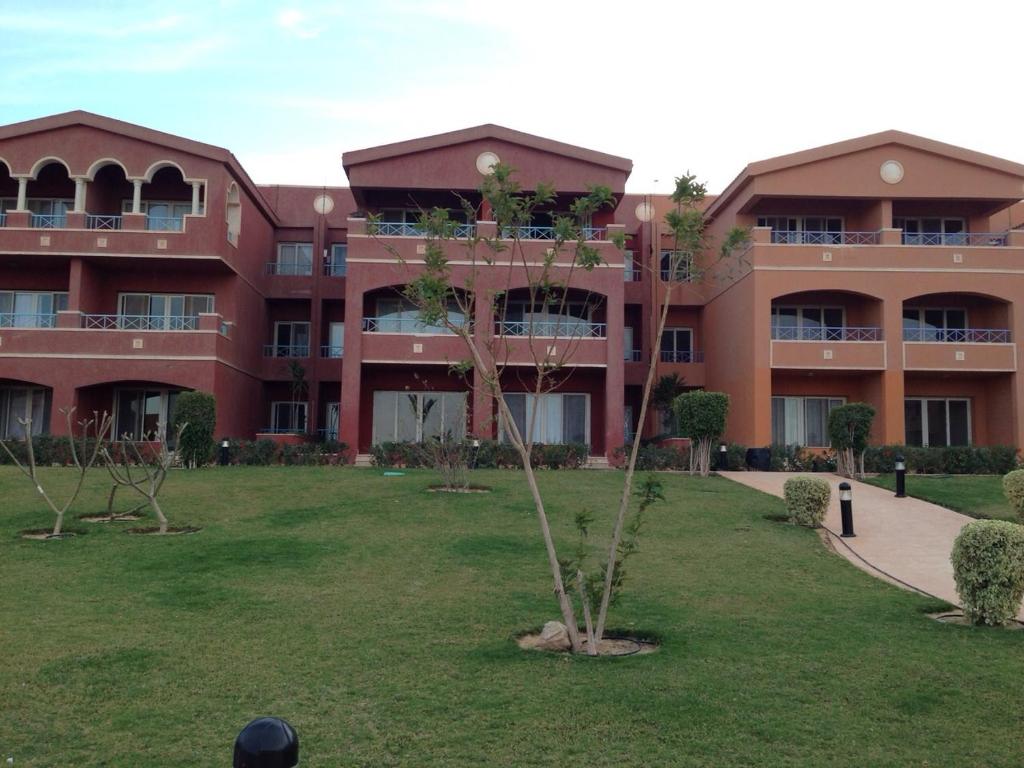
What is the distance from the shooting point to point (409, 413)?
2561 centimetres

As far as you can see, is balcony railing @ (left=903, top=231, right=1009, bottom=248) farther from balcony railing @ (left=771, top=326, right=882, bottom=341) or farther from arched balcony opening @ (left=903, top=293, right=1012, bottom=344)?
balcony railing @ (left=771, top=326, right=882, bottom=341)

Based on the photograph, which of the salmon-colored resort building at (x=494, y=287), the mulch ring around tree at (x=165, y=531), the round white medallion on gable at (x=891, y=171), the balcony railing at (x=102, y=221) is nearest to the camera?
the mulch ring around tree at (x=165, y=531)

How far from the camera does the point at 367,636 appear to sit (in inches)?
291

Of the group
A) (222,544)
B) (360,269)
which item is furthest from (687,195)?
(360,269)

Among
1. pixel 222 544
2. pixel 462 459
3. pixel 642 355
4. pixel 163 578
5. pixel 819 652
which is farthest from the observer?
pixel 642 355

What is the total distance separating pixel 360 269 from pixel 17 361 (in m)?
9.05

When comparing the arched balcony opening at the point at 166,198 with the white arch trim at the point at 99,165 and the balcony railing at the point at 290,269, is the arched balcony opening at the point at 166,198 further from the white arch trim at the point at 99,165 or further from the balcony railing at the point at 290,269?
the balcony railing at the point at 290,269

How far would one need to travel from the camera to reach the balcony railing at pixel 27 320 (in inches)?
959

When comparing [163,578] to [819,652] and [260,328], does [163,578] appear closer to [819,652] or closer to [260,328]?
[819,652]

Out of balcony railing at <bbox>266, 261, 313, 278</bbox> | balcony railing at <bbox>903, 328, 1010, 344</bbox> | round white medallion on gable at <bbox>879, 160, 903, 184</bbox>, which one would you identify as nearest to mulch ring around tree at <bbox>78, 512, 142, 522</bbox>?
balcony railing at <bbox>266, 261, 313, 278</bbox>

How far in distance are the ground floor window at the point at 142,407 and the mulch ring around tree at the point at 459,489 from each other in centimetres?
1191

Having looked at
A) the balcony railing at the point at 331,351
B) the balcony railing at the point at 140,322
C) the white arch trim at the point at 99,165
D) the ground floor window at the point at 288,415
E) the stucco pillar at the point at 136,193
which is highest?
the white arch trim at the point at 99,165

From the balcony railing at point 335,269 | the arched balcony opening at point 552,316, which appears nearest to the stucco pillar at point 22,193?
the balcony railing at point 335,269

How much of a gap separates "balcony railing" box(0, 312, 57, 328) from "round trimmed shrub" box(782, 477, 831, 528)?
20.1 m
